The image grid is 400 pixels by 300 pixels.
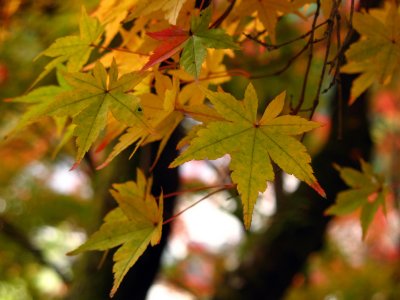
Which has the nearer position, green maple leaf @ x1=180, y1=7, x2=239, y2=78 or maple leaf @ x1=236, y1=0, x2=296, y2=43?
green maple leaf @ x1=180, y1=7, x2=239, y2=78

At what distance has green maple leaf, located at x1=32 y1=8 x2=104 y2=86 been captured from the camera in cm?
64

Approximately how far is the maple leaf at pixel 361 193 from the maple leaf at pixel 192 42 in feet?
1.21

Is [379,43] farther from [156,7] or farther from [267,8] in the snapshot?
[156,7]

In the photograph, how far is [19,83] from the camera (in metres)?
2.02

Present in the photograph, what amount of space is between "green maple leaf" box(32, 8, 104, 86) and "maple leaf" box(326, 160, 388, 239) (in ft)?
1.34

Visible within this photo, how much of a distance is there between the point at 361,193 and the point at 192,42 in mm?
433

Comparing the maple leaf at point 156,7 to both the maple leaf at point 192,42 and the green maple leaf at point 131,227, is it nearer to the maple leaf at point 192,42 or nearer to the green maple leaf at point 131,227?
the maple leaf at point 192,42

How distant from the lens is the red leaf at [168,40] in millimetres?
517

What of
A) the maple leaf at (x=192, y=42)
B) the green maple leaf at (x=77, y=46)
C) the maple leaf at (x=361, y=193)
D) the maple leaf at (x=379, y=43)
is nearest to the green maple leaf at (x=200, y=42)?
the maple leaf at (x=192, y=42)

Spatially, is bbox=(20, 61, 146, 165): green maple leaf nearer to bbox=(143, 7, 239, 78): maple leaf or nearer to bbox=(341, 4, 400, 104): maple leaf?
bbox=(143, 7, 239, 78): maple leaf

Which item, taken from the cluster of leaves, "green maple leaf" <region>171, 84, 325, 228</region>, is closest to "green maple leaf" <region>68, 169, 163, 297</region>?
the cluster of leaves

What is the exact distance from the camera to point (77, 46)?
65cm

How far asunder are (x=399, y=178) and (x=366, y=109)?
2753mm

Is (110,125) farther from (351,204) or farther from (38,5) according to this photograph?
(38,5)
